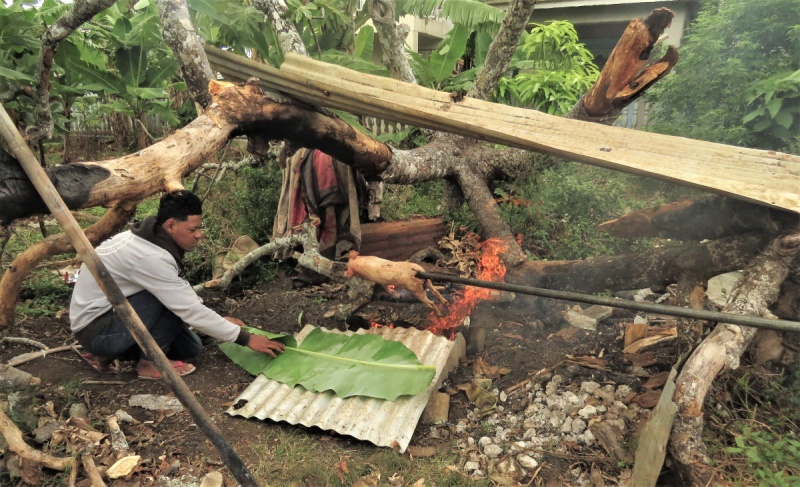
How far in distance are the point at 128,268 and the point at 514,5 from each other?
13.7 ft

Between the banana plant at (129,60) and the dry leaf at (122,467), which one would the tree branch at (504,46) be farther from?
the dry leaf at (122,467)

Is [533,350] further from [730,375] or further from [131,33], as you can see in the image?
[131,33]

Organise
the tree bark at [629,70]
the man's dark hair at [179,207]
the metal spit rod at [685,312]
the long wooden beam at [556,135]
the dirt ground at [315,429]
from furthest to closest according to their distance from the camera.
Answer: the man's dark hair at [179,207] < the tree bark at [629,70] < the dirt ground at [315,429] < the long wooden beam at [556,135] < the metal spit rod at [685,312]

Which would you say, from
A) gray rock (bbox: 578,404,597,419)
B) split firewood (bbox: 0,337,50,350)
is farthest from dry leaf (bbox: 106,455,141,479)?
gray rock (bbox: 578,404,597,419)

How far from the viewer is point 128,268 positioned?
3.19 m

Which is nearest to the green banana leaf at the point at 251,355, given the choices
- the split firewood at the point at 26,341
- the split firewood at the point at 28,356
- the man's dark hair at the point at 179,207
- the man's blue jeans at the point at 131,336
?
the man's blue jeans at the point at 131,336

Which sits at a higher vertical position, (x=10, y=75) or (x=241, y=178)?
(x=10, y=75)

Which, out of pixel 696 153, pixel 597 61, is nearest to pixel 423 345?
pixel 696 153

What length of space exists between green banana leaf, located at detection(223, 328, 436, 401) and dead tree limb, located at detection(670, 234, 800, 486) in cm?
150

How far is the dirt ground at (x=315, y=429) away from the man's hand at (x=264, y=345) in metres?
0.32

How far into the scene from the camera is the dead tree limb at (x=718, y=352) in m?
2.38

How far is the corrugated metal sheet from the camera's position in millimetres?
2945

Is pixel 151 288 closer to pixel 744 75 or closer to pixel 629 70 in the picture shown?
pixel 629 70

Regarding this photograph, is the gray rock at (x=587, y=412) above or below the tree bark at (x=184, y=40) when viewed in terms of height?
below
